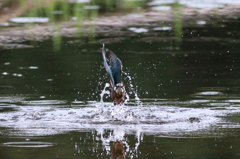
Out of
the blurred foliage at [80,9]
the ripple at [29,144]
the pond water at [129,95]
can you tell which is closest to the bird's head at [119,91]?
the pond water at [129,95]

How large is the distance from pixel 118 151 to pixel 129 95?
3.23 metres

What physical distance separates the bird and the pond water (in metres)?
0.06

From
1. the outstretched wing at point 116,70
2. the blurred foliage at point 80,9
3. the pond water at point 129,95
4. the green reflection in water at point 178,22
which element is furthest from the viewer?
the blurred foliage at point 80,9

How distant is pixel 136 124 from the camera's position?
24.2 feet

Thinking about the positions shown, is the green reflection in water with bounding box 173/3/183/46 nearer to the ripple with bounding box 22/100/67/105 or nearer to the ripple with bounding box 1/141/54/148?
the ripple with bounding box 22/100/67/105

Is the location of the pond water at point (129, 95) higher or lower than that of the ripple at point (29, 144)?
lower

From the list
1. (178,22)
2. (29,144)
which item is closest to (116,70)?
(29,144)

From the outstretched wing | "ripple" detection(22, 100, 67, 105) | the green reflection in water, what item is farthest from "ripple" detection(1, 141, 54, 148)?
the green reflection in water

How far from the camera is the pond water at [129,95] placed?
20.9 ft

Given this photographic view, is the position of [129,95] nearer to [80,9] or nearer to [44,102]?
[44,102]

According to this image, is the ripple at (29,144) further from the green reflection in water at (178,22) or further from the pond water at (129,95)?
the green reflection in water at (178,22)

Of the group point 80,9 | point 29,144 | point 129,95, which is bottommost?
point 80,9

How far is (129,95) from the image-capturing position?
926cm

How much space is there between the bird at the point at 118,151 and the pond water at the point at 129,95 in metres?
0.06
